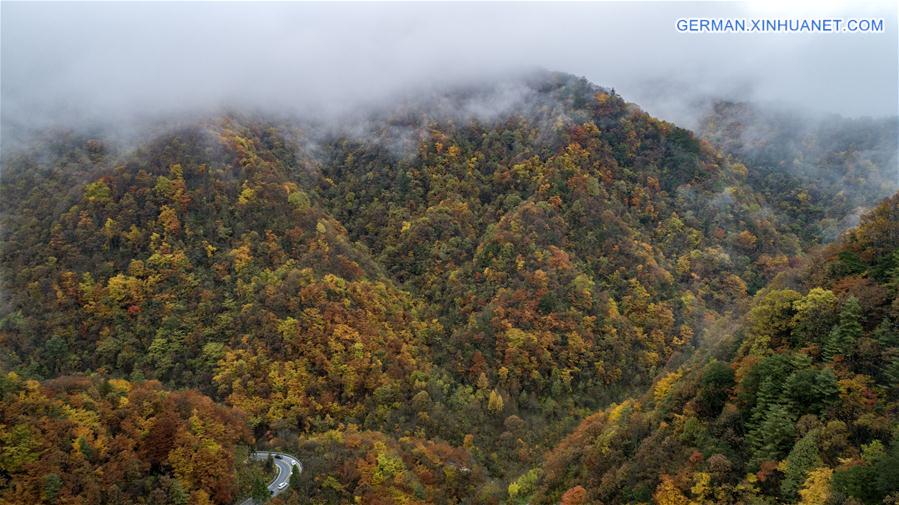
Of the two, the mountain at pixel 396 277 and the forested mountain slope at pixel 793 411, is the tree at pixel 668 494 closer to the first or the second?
the forested mountain slope at pixel 793 411

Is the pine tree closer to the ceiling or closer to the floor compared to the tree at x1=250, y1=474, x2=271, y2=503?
closer to the ceiling

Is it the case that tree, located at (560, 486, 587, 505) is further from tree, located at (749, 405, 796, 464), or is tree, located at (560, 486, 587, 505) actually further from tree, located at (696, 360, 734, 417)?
tree, located at (749, 405, 796, 464)

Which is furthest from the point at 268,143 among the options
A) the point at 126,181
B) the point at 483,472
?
the point at 483,472

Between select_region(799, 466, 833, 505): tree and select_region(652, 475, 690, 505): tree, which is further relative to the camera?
select_region(652, 475, 690, 505): tree

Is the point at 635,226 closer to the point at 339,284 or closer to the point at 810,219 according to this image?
the point at 810,219

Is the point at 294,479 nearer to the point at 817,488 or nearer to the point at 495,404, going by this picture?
the point at 495,404

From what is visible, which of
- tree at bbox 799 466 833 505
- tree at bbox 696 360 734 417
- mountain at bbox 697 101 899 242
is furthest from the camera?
mountain at bbox 697 101 899 242

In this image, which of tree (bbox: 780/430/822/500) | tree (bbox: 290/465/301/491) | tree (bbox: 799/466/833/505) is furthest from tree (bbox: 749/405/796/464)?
tree (bbox: 290/465/301/491)
